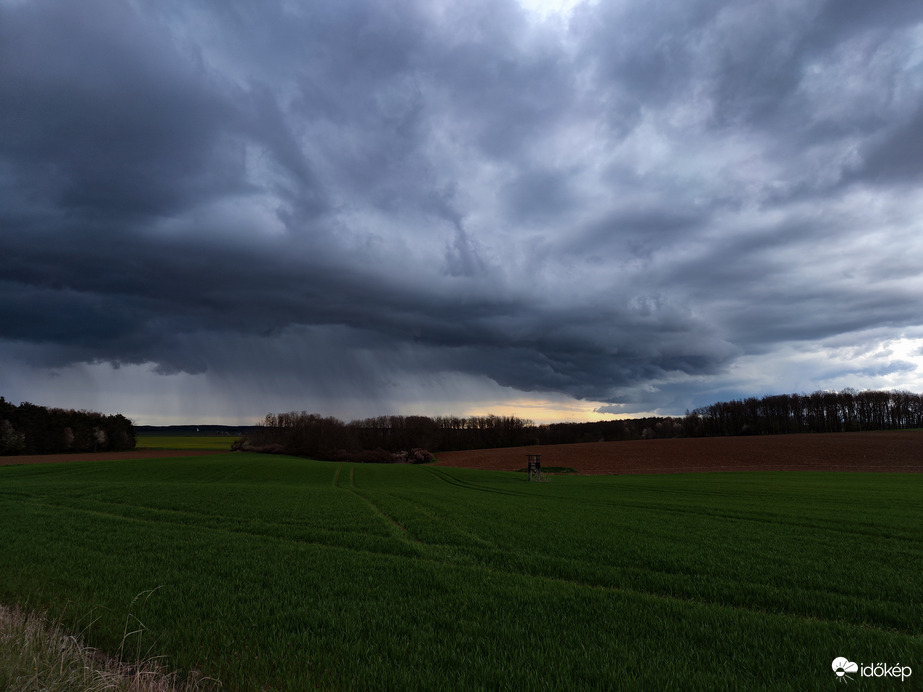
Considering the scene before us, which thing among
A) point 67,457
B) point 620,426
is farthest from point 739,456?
point 67,457

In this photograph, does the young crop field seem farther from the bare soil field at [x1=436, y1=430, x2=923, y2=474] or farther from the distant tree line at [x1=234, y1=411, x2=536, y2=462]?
the distant tree line at [x1=234, y1=411, x2=536, y2=462]

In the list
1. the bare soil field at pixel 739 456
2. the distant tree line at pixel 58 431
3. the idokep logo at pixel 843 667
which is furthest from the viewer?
the distant tree line at pixel 58 431

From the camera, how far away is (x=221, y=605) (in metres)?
7.64

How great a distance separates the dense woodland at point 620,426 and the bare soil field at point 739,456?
35.4 m

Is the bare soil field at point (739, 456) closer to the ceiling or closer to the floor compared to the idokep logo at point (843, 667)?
closer to the floor

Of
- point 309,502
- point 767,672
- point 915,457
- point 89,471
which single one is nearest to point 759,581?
point 767,672

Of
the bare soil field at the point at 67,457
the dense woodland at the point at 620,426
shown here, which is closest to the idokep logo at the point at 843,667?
the bare soil field at the point at 67,457

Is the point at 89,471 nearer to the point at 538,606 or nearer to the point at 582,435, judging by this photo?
the point at 538,606

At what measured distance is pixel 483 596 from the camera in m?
8.16

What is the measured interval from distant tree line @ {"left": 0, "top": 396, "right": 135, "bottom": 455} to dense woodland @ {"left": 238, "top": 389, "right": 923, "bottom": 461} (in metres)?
28.0

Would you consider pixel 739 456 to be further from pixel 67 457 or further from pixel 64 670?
pixel 67 457

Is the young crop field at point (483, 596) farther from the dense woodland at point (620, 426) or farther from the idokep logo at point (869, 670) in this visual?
the dense woodland at point (620, 426)

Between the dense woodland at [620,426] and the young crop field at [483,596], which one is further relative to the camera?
the dense woodland at [620,426]

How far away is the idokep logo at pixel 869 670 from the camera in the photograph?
17.5 ft
